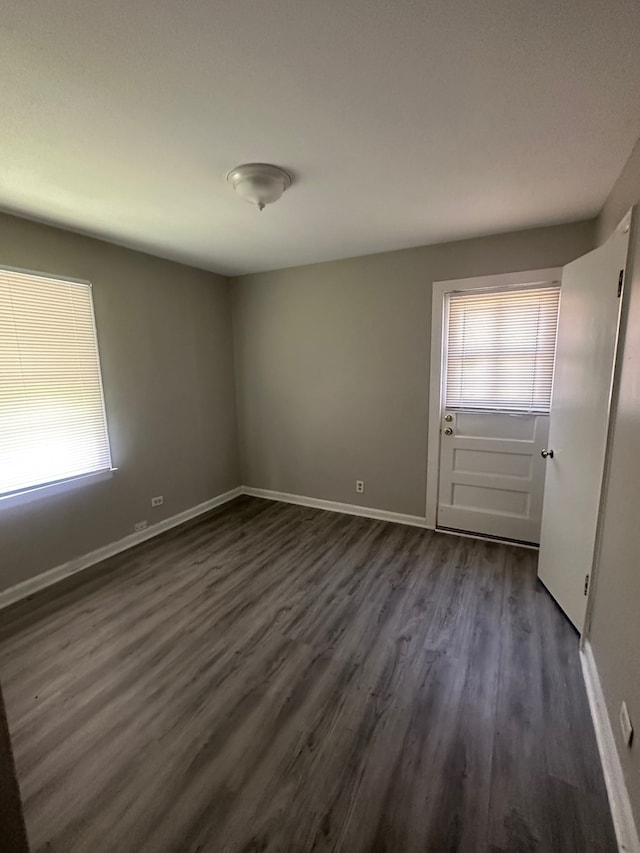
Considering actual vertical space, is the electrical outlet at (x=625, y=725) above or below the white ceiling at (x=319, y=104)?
below

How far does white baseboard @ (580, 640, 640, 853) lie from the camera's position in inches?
45.3

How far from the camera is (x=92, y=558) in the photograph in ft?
9.53

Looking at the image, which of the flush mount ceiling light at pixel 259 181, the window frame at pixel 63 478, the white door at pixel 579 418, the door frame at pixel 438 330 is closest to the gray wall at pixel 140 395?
the window frame at pixel 63 478

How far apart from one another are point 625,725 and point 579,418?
4.58 ft

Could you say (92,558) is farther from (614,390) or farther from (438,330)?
(614,390)

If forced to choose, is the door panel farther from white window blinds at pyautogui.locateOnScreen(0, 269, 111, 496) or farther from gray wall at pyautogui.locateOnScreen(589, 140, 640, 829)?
white window blinds at pyautogui.locateOnScreen(0, 269, 111, 496)

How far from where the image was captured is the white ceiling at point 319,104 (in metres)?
1.04

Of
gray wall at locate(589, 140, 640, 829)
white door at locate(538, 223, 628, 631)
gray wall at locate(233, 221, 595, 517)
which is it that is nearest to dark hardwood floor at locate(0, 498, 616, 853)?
gray wall at locate(589, 140, 640, 829)

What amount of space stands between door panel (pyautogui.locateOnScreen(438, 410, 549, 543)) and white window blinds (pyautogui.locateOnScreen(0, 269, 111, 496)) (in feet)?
9.69

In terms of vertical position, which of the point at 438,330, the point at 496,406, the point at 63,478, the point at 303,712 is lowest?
the point at 303,712

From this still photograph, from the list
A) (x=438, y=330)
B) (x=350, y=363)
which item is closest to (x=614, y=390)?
(x=438, y=330)

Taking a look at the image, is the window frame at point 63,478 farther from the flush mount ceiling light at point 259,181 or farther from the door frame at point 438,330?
the door frame at point 438,330

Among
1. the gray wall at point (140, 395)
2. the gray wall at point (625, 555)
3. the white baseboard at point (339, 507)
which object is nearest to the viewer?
the gray wall at point (625, 555)

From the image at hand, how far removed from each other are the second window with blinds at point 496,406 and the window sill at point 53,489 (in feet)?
9.45
